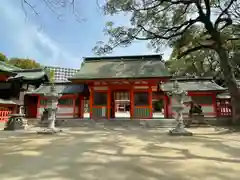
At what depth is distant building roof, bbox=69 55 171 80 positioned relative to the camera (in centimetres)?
1576

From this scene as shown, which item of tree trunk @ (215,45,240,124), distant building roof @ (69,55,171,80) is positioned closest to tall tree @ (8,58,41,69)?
distant building roof @ (69,55,171,80)

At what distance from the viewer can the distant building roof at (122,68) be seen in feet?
51.7

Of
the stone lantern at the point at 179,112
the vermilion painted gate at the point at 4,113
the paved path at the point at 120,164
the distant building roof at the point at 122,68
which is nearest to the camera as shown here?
the paved path at the point at 120,164

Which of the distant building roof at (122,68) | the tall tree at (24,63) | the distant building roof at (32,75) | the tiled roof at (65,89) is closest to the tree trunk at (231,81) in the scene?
the distant building roof at (122,68)

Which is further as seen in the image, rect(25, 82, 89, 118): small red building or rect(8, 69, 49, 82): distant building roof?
rect(8, 69, 49, 82): distant building roof

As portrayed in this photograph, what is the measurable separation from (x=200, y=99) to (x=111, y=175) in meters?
15.4

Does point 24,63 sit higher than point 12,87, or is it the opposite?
point 24,63

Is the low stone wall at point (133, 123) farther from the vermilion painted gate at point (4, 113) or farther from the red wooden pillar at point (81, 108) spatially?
the vermilion painted gate at point (4, 113)

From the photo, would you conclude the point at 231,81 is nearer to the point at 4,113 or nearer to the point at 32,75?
the point at 4,113

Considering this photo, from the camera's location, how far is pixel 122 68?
17.5 metres

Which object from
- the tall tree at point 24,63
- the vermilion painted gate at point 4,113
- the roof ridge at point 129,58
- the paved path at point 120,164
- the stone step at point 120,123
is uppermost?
the tall tree at point 24,63

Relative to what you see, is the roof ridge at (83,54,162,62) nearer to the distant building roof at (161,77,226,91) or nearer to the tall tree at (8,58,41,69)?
the distant building roof at (161,77,226,91)

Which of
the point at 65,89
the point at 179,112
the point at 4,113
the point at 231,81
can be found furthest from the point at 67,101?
the point at 231,81

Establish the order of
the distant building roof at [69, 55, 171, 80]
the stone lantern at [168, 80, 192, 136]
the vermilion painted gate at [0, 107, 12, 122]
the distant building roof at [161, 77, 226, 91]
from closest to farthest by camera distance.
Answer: the stone lantern at [168, 80, 192, 136] → the distant building roof at [69, 55, 171, 80] → the vermilion painted gate at [0, 107, 12, 122] → the distant building roof at [161, 77, 226, 91]
